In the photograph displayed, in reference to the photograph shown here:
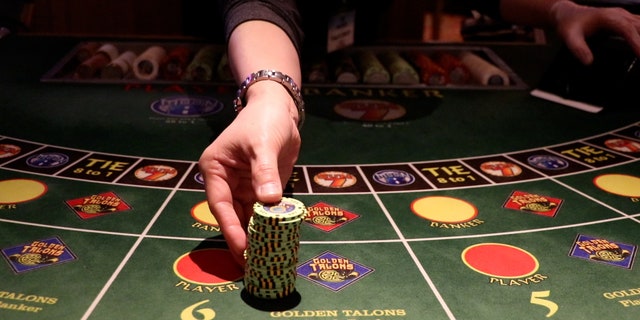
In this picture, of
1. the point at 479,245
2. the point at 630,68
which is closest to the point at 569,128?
the point at 630,68

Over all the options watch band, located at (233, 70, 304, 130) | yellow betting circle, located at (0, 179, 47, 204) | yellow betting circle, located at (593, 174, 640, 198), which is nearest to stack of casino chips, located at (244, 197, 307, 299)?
watch band, located at (233, 70, 304, 130)

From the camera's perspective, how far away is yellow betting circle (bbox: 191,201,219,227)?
1708mm

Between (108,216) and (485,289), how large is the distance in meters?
0.97

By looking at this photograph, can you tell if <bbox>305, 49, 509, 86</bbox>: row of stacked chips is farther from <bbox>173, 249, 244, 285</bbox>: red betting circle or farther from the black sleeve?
<bbox>173, 249, 244, 285</bbox>: red betting circle

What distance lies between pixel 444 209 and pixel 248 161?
606 mm

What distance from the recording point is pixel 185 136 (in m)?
2.33

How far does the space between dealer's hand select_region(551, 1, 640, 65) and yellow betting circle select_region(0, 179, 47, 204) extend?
80.9 inches

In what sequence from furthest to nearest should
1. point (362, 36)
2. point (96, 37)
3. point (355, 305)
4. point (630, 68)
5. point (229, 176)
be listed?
point (362, 36)
point (96, 37)
point (630, 68)
point (229, 176)
point (355, 305)

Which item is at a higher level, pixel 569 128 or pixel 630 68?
pixel 630 68

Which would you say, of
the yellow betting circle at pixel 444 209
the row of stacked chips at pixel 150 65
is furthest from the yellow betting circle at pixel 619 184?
the row of stacked chips at pixel 150 65

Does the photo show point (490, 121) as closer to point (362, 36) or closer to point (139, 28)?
point (362, 36)

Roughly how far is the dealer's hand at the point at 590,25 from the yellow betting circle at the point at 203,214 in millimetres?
1686

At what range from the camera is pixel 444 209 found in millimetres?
1831

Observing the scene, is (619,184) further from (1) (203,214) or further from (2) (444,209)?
(1) (203,214)
